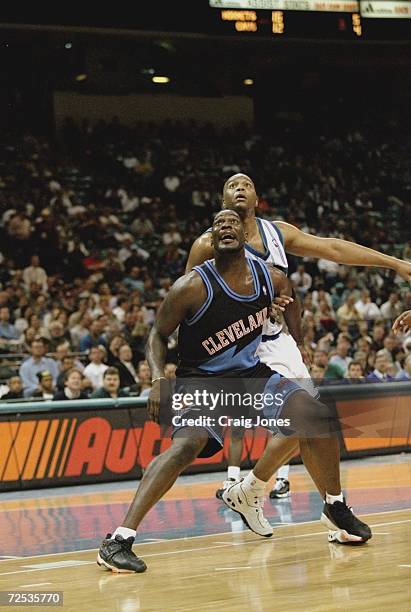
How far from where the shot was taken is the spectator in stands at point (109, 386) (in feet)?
44.1

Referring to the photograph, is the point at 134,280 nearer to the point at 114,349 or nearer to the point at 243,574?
the point at 114,349

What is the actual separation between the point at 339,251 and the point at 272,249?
50 centimetres

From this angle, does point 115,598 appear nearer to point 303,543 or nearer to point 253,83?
point 303,543

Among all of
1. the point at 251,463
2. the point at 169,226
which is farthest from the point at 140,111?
the point at 251,463

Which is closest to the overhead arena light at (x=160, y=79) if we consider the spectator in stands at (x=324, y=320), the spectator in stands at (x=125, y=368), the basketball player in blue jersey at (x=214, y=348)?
the spectator in stands at (x=324, y=320)

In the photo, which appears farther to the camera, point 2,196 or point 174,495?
point 2,196

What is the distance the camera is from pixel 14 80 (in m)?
24.8

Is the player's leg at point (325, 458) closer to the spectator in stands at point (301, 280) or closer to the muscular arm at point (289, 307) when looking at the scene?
the muscular arm at point (289, 307)

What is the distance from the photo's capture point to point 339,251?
7664 millimetres

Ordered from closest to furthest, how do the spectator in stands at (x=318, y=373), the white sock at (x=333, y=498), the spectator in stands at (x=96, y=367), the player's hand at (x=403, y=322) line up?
the white sock at (x=333, y=498)
the player's hand at (x=403, y=322)
the spectator in stands at (x=96, y=367)
the spectator in stands at (x=318, y=373)

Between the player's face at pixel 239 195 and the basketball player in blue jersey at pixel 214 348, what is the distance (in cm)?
87

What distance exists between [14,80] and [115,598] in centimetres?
2052

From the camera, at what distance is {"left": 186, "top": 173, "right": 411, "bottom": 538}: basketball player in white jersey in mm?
7625

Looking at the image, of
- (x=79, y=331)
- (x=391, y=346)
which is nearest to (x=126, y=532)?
(x=79, y=331)
